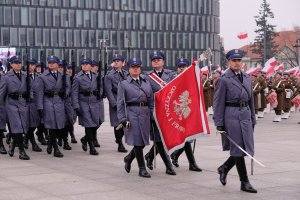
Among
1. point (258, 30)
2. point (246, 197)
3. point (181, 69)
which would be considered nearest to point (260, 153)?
point (181, 69)

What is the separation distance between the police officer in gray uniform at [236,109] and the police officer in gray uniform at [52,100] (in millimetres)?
4935

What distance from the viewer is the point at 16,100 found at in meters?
12.6

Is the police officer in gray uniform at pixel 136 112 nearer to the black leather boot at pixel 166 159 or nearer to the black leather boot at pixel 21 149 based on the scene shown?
the black leather boot at pixel 166 159

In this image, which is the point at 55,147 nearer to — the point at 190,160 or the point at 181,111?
the point at 190,160

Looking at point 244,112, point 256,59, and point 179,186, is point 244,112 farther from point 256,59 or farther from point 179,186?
point 256,59

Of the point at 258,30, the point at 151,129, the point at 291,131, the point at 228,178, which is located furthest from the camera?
the point at 258,30

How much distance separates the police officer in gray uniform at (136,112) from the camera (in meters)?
10.2

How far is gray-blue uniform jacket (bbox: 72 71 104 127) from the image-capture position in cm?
1351

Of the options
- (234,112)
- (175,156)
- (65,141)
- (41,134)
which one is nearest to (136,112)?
(175,156)

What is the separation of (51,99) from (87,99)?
0.89m

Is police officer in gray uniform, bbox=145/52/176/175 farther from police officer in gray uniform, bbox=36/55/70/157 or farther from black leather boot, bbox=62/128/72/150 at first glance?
black leather boot, bbox=62/128/72/150

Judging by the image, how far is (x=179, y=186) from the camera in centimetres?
921

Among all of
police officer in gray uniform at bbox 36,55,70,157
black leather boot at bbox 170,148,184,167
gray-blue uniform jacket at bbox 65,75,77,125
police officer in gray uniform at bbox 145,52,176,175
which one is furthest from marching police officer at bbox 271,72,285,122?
police officer in gray uniform at bbox 145,52,176,175

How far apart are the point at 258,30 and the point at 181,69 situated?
104689 millimetres
